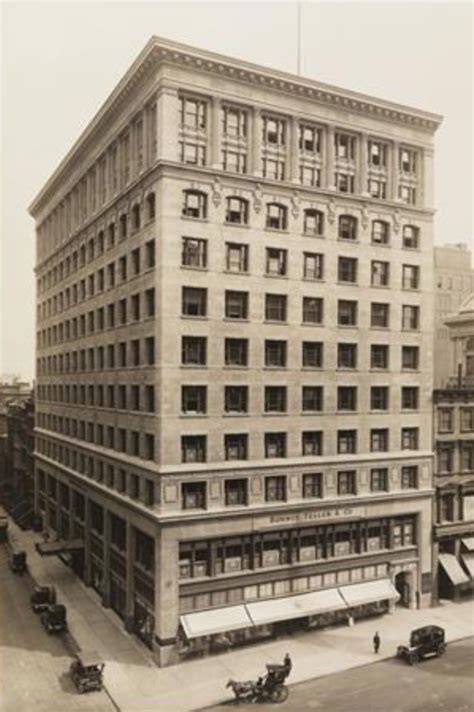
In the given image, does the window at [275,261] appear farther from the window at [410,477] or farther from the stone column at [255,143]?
the window at [410,477]

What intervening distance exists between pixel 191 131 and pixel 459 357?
37977mm

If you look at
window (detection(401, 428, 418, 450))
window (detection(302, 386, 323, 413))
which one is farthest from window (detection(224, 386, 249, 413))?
window (detection(401, 428, 418, 450))

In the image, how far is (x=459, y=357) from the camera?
Answer: 6381 centimetres

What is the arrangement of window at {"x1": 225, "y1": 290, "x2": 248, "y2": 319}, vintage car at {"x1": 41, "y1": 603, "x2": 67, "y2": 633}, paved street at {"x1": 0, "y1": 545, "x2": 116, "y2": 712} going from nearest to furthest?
1. paved street at {"x1": 0, "y1": 545, "x2": 116, "y2": 712}
2. window at {"x1": 225, "y1": 290, "x2": 248, "y2": 319}
3. vintage car at {"x1": 41, "y1": 603, "x2": 67, "y2": 633}

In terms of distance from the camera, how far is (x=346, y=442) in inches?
1686

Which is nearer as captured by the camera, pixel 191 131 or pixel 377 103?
pixel 191 131

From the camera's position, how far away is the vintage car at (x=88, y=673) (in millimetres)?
31953

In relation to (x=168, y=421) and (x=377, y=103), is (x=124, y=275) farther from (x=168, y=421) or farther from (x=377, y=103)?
(x=377, y=103)

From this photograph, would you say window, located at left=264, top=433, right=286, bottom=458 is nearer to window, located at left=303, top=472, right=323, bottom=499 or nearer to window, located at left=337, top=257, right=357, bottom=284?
window, located at left=303, top=472, right=323, bottom=499

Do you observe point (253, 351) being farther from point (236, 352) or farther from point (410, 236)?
point (410, 236)

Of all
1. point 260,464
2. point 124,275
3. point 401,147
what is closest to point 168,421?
point 260,464

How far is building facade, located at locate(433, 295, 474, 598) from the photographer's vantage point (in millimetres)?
45688

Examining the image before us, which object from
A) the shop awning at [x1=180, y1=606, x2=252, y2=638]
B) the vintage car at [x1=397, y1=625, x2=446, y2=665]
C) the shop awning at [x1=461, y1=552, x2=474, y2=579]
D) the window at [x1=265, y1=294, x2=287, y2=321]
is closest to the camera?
the vintage car at [x1=397, y1=625, x2=446, y2=665]

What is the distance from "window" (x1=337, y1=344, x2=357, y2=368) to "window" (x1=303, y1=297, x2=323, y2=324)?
8.32 ft
